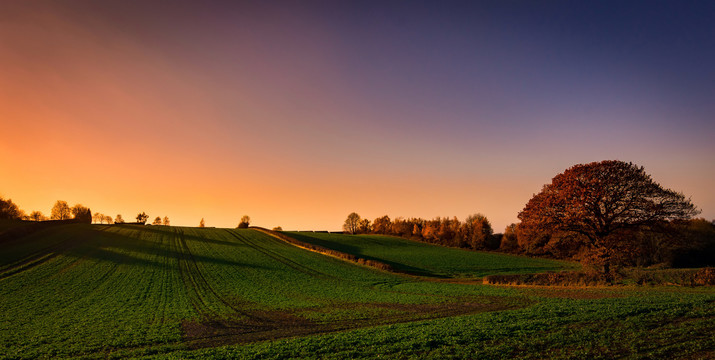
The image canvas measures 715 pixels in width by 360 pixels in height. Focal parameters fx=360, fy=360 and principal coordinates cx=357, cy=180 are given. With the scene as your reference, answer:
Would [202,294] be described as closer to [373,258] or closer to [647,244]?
[373,258]

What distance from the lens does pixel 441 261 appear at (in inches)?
3083

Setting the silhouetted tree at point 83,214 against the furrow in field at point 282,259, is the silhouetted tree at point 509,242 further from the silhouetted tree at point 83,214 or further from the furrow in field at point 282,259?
the silhouetted tree at point 83,214

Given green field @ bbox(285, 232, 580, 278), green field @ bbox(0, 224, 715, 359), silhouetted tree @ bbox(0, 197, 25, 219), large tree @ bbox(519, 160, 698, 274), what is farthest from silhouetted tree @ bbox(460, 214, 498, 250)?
silhouetted tree @ bbox(0, 197, 25, 219)

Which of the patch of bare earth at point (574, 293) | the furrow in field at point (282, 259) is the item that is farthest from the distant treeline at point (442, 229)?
the patch of bare earth at point (574, 293)

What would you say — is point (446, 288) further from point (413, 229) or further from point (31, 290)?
point (413, 229)

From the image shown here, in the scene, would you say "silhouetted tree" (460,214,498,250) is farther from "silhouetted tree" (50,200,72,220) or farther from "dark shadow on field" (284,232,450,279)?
"silhouetted tree" (50,200,72,220)

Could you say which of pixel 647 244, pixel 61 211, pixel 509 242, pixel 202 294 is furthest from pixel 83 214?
pixel 647 244

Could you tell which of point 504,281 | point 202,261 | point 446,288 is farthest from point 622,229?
point 202,261

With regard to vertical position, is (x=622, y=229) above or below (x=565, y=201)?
below

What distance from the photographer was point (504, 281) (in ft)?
155

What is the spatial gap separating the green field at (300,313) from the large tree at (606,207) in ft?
23.1

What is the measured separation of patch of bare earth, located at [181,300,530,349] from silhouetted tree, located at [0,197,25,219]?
133 metres

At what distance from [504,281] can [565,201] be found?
1330cm

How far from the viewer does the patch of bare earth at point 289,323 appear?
24.3 meters
